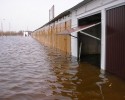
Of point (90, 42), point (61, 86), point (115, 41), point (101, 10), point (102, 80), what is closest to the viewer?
point (61, 86)

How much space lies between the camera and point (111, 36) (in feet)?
31.3

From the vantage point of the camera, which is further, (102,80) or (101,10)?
(101,10)

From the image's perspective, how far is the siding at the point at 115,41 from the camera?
8570mm

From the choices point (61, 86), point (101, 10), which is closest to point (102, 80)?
point (61, 86)

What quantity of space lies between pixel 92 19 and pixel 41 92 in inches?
373

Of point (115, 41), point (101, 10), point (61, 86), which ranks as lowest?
point (61, 86)

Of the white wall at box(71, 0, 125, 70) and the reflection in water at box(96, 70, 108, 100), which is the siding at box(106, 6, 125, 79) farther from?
the reflection in water at box(96, 70, 108, 100)

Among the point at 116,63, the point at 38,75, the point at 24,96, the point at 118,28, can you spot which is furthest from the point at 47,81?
the point at 118,28

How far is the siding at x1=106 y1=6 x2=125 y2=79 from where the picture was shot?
8.57 metres

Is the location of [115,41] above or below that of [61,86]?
above

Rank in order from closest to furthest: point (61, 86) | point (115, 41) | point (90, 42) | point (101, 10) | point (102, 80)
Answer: point (61, 86), point (102, 80), point (115, 41), point (101, 10), point (90, 42)

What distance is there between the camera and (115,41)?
9188mm

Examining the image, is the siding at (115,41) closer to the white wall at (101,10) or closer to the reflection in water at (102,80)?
the white wall at (101,10)

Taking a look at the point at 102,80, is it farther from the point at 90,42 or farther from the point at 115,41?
the point at 90,42
